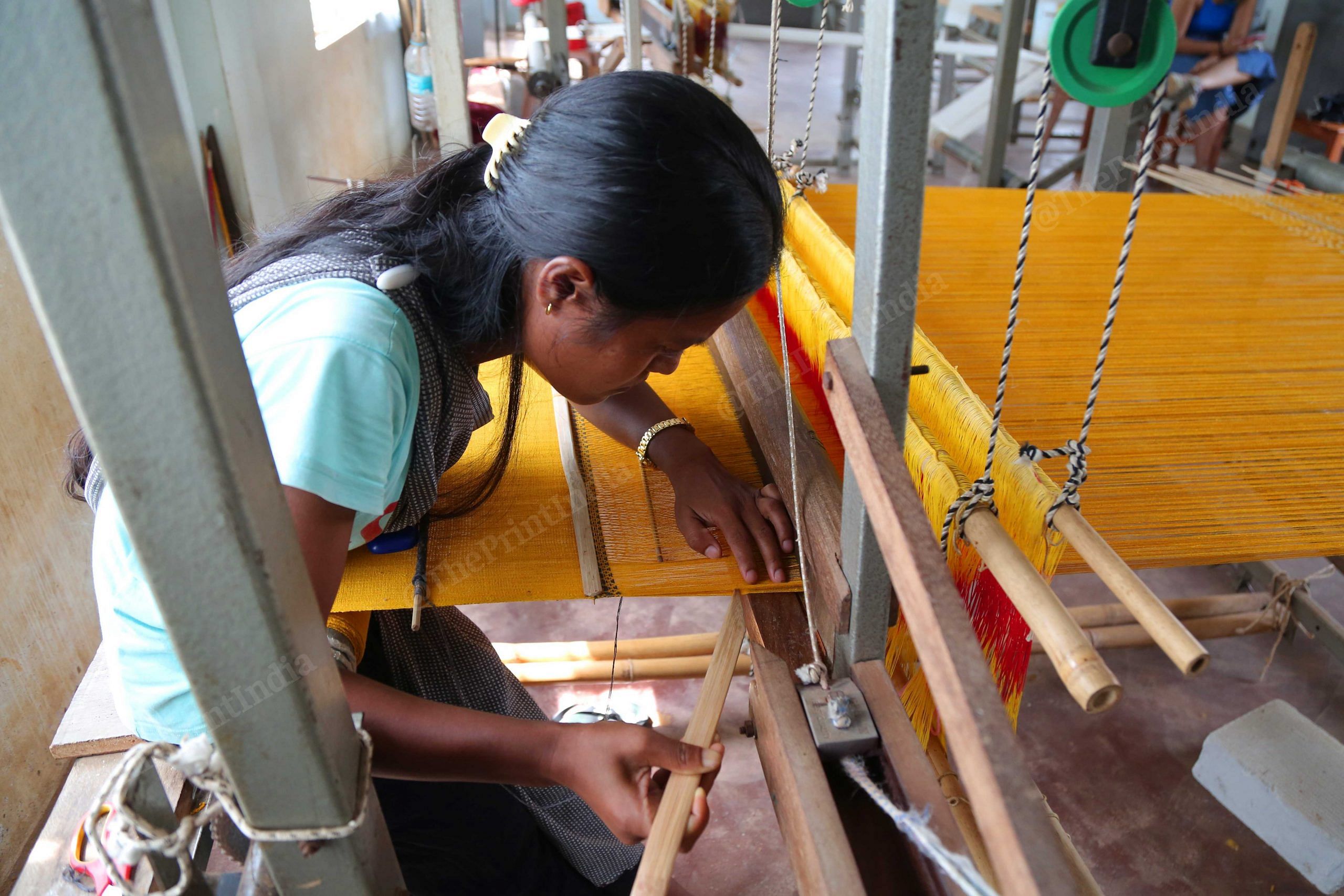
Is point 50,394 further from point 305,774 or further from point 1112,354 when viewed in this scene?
point 1112,354

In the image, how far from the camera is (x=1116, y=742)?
2.10m

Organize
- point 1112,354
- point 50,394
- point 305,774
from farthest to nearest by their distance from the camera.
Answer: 1. point 50,394
2. point 1112,354
3. point 305,774

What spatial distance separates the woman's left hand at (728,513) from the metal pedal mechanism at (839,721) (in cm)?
23

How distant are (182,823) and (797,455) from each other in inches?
29.2

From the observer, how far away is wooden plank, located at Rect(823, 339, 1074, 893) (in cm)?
50

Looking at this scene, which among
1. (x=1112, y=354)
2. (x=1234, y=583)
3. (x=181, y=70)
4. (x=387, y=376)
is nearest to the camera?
(x=387, y=376)

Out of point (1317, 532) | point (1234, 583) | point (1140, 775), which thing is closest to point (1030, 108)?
point (1234, 583)

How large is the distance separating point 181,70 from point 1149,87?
11.0ft

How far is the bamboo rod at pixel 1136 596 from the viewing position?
0.56 meters

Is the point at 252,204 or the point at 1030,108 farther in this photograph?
the point at 1030,108

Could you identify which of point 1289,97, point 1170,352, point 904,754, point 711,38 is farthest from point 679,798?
point 1289,97

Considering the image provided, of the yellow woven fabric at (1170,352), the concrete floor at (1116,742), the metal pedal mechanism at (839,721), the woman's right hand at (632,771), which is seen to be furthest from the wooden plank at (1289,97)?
the woman's right hand at (632,771)

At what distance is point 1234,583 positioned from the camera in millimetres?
2514

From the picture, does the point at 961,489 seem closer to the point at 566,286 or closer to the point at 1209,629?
the point at 566,286
